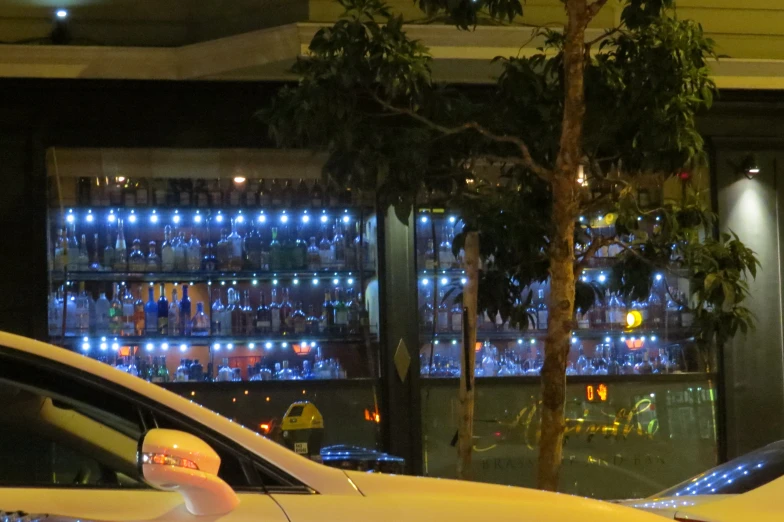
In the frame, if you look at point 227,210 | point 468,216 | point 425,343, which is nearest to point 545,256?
point 468,216

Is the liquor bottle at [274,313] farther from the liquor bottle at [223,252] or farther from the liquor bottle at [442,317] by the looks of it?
the liquor bottle at [442,317]

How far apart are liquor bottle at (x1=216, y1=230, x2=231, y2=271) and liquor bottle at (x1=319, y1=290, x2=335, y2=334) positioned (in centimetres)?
88

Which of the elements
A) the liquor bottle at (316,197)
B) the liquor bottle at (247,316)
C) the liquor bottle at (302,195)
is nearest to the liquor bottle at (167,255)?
the liquor bottle at (247,316)

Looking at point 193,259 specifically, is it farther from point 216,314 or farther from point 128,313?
point 128,313

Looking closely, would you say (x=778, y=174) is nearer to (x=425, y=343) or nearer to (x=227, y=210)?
(x=425, y=343)

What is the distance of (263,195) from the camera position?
812 centimetres

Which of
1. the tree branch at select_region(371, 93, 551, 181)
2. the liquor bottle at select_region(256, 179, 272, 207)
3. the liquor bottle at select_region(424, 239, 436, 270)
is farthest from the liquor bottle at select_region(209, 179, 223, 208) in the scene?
the tree branch at select_region(371, 93, 551, 181)

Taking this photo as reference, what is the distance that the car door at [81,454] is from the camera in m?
2.31

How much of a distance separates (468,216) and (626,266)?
3.46ft

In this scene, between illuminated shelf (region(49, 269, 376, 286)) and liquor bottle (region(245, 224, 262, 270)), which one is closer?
illuminated shelf (region(49, 269, 376, 286))

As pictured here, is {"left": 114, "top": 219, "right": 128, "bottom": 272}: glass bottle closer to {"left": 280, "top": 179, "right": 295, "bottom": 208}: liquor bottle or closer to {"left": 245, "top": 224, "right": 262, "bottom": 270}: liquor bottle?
{"left": 245, "top": 224, "right": 262, "bottom": 270}: liquor bottle

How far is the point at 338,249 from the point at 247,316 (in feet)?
3.12

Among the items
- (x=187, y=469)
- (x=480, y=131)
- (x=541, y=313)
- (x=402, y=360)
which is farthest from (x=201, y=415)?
(x=541, y=313)

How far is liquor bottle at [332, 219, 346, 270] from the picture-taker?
8.17 metres
